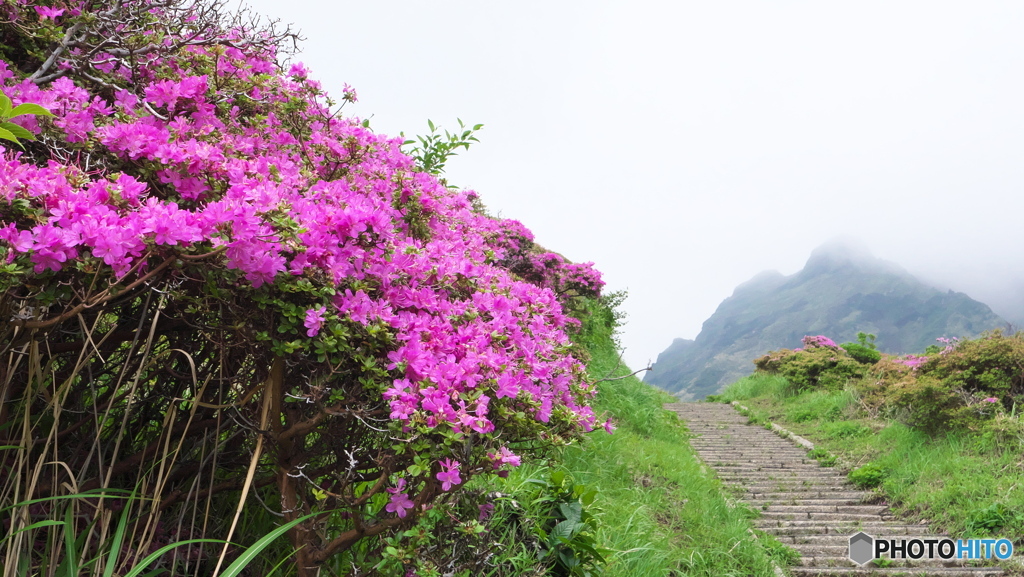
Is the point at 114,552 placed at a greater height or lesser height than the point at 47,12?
lesser

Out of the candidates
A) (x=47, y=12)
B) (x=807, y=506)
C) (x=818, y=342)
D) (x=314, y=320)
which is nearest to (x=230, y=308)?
(x=314, y=320)

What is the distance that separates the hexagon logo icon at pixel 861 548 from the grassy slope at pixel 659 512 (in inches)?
36.5

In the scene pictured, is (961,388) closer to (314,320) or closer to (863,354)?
(863,354)

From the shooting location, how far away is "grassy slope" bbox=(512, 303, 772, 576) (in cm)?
382

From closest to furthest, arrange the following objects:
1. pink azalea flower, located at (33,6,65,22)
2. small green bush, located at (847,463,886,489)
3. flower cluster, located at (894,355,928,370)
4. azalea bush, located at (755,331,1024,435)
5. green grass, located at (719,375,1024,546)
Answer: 1. pink azalea flower, located at (33,6,65,22)
2. green grass, located at (719,375,1024,546)
3. small green bush, located at (847,463,886,489)
4. azalea bush, located at (755,331,1024,435)
5. flower cluster, located at (894,355,928,370)

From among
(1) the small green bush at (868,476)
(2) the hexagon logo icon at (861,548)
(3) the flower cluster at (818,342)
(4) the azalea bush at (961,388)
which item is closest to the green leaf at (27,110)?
(2) the hexagon logo icon at (861,548)

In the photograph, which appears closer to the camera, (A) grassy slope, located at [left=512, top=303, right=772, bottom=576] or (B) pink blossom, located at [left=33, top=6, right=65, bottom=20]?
(B) pink blossom, located at [left=33, top=6, right=65, bottom=20]

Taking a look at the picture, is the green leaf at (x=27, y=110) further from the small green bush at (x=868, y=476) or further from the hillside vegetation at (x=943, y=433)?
the small green bush at (x=868, y=476)

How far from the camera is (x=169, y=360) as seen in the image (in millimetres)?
2146

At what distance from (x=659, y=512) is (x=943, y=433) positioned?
15.4ft

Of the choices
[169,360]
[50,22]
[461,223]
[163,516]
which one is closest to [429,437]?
[169,360]

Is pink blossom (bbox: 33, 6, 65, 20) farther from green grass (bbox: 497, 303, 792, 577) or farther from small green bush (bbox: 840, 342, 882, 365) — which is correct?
small green bush (bbox: 840, 342, 882, 365)

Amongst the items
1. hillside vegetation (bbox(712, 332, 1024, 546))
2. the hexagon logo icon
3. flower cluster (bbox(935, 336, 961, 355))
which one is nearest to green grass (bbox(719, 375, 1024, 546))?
hillside vegetation (bbox(712, 332, 1024, 546))

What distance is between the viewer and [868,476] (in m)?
7.12
